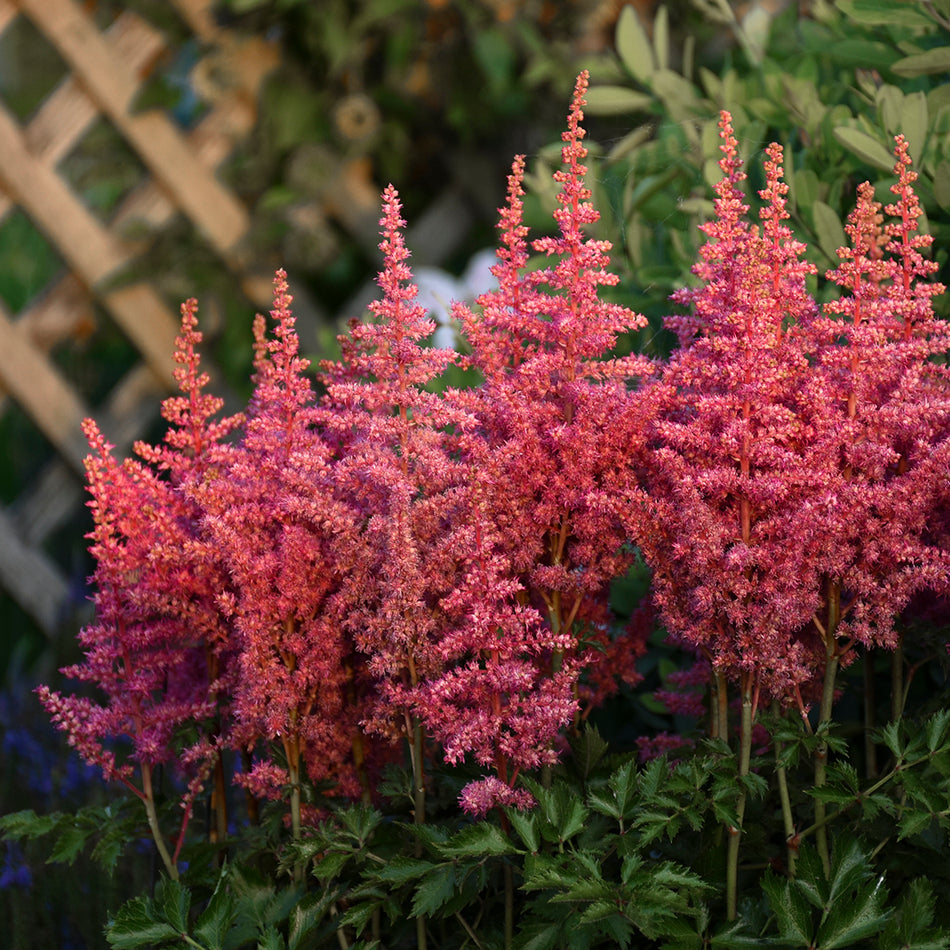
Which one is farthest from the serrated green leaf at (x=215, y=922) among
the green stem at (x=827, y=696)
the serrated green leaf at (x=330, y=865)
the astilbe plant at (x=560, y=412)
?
the green stem at (x=827, y=696)

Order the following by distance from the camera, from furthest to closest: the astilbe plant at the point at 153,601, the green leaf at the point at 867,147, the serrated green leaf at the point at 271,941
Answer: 1. the green leaf at the point at 867,147
2. the astilbe plant at the point at 153,601
3. the serrated green leaf at the point at 271,941

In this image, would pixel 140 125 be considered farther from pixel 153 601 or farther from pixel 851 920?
pixel 851 920

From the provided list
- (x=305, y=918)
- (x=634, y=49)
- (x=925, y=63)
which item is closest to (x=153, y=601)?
(x=305, y=918)

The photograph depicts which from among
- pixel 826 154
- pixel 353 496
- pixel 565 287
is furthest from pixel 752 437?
pixel 826 154

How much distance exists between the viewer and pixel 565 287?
1375mm

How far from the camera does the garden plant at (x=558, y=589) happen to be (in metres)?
1.30

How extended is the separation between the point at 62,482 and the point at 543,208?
2.41 metres

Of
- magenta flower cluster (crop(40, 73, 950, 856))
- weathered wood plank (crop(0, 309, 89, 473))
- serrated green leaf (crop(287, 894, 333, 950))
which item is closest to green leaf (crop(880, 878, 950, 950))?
magenta flower cluster (crop(40, 73, 950, 856))

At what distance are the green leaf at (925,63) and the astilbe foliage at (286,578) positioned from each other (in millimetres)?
1032

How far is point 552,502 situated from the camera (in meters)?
1.37

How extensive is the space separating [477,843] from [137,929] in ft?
1.29

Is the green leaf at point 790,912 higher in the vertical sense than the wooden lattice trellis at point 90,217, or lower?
lower

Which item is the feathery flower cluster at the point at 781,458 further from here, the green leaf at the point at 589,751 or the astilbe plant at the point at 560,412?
the green leaf at the point at 589,751

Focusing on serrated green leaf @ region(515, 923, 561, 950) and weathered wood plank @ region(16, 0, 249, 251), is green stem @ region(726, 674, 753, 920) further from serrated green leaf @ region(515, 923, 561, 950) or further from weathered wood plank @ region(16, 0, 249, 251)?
weathered wood plank @ region(16, 0, 249, 251)
